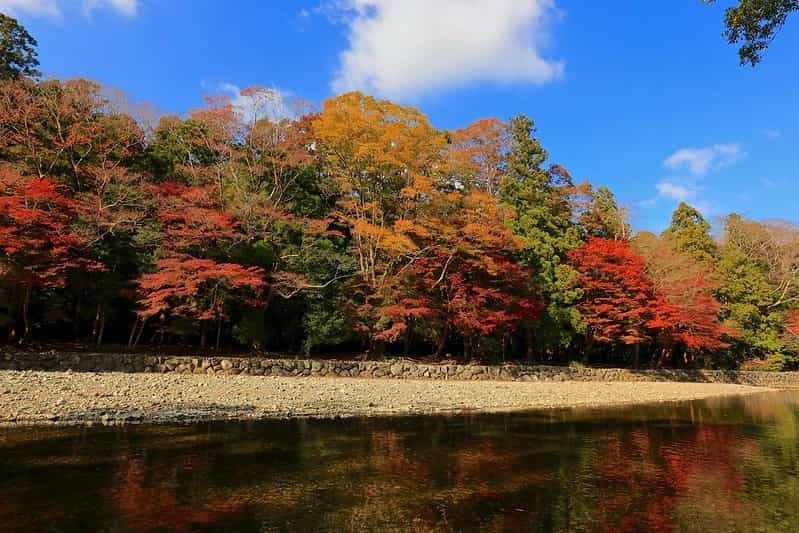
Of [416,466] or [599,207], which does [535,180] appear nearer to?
[599,207]

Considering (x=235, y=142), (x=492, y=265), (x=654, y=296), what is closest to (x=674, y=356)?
(x=654, y=296)

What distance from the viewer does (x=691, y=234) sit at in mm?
36562

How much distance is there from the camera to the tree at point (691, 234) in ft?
117

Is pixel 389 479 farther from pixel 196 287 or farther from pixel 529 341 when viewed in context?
pixel 529 341

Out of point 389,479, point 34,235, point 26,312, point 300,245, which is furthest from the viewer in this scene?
point 300,245

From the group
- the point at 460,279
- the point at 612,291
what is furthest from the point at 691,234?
the point at 460,279

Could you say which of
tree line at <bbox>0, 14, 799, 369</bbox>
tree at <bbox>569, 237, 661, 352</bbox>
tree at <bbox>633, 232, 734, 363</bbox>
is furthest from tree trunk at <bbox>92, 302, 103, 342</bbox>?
tree at <bbox>633, 232, 734, 363</bbox>

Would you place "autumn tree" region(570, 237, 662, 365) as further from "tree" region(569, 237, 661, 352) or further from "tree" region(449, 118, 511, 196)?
"tree" region(449, 118, 511, 196)

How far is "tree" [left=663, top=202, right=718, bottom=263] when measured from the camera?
3574 cm

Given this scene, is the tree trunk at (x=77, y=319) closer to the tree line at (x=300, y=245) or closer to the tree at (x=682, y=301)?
the tree line at (x=300, y=245)

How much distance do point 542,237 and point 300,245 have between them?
12980 millimetres

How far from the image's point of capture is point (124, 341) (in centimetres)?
2200

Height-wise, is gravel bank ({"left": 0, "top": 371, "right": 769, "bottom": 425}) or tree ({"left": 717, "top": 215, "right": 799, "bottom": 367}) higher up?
tree ({"left": 717, "top": 215, "right": 799, "bottom": 367})

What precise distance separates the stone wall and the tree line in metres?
1.66
